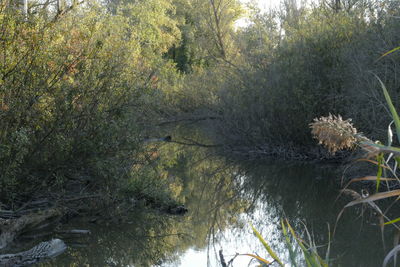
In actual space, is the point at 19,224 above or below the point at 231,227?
above

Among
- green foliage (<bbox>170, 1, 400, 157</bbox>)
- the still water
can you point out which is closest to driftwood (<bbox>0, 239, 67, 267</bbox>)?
the still water

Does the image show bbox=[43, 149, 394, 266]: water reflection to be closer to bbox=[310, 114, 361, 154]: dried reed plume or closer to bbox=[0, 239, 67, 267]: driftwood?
bbox=[0, 239, 67, 267]: driftwood

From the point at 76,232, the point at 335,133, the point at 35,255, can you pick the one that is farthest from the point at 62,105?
the point at 335,133

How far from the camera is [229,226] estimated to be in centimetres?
880

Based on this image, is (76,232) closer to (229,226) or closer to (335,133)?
(229,226)

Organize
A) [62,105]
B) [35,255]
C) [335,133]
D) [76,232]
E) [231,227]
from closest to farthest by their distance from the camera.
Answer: [335,133], [35,255], [76,232], [62,105], [231,227]

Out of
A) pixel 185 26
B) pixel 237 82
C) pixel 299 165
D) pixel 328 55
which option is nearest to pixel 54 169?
pixel 299 165

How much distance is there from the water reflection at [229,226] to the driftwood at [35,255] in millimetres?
131

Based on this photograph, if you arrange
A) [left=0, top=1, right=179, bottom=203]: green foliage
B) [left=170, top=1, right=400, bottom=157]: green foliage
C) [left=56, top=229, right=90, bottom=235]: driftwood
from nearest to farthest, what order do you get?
[left=56, top=229, right=90, bottom=235]: driftwood → [left=0, top=1, right=179, bottom=203]: green foliage → [left=170, top=1, right=400, bottom=157]: green foliage

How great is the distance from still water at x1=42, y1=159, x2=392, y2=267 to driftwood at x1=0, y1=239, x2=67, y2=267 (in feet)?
0.39

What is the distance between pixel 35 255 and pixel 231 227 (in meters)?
3.18

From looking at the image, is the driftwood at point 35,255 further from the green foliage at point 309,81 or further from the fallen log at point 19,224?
the green foliage at point 309,81

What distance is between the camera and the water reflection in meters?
7.11

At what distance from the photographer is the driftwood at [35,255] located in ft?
20.5
